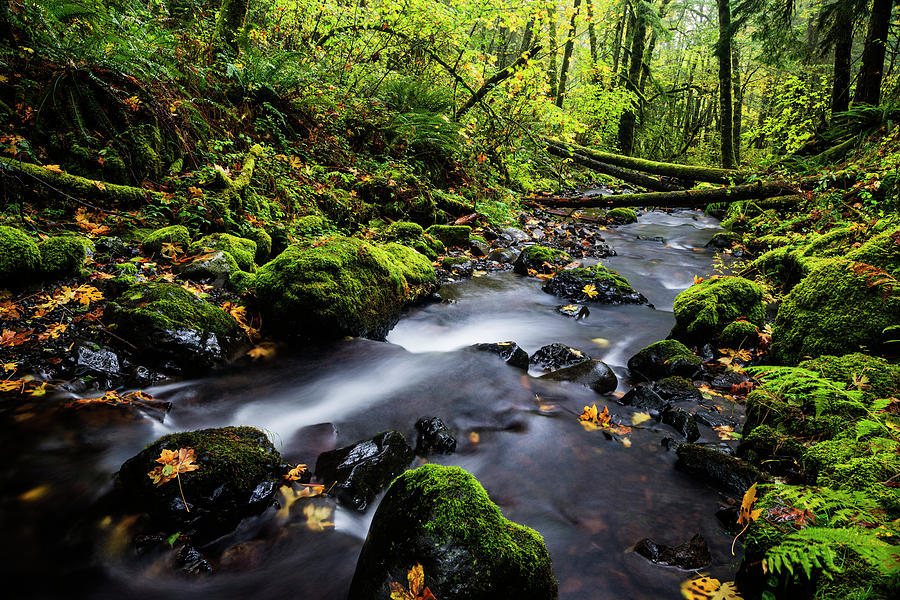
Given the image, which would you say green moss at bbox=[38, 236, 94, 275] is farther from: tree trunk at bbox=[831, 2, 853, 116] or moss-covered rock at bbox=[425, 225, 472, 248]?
tree trunk at bbox=[831, 2, 853, 116]

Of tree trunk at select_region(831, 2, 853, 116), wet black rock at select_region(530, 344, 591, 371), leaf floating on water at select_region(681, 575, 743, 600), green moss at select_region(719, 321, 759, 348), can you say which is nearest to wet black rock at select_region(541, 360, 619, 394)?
wet black rock at select_region(530, 344, 591, 371)

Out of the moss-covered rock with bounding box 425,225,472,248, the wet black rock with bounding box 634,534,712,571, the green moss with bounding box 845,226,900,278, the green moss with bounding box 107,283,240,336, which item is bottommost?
the wet black rock with bounding box 634,534,712,571

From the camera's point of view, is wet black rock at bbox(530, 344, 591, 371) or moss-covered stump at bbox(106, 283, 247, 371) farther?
wet black rock at bbox(530, 344, 591, 371)

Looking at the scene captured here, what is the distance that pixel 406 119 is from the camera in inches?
376

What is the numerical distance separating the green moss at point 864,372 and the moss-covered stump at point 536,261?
5419 mm

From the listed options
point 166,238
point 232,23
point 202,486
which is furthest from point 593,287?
point 232,23

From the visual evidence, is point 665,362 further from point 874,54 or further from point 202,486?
point 874,54

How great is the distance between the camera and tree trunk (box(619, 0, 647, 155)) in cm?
1922

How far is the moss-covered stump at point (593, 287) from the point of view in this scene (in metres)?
7.36

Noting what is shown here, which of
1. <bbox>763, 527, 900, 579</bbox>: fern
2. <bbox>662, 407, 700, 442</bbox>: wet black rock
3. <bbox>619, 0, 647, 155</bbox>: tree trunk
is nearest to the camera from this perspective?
<bbox>763, 527, 900, 579</bbox>: fern

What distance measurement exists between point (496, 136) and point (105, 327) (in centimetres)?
1033

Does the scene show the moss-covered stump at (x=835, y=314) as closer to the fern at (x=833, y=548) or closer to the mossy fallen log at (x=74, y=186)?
the fern at (x=833, y=548)

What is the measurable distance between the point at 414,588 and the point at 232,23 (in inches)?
393

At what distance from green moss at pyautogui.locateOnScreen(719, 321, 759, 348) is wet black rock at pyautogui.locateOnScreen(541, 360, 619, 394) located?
1.42 metres
